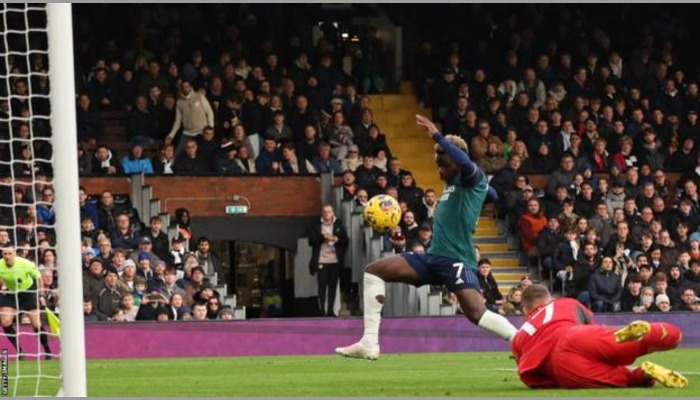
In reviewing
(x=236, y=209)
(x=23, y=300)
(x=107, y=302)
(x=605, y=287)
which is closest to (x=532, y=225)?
(x=605, y=287)

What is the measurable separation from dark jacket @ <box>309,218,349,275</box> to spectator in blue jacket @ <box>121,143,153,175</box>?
108 inches

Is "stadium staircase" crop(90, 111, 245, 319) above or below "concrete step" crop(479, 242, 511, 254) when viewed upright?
above

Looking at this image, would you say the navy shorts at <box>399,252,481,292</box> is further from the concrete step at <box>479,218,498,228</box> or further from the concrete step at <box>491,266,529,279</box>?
the concrete step at <box>479,218,498,228</box>

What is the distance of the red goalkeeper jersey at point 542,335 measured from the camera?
13.1 m

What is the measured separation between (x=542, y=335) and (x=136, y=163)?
16.1 meters

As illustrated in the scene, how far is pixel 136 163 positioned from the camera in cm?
2850

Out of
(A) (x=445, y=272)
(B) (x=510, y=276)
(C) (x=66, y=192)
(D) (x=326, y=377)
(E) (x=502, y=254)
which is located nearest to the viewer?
(C) (x=66, y=192)

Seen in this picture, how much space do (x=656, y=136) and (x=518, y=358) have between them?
61.9 ft

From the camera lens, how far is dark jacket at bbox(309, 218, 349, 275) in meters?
28.1

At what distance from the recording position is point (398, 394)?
43.7 ft

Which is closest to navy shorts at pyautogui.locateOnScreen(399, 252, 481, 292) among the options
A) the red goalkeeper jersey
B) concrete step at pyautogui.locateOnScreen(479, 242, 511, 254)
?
the red goalkeeper jersey

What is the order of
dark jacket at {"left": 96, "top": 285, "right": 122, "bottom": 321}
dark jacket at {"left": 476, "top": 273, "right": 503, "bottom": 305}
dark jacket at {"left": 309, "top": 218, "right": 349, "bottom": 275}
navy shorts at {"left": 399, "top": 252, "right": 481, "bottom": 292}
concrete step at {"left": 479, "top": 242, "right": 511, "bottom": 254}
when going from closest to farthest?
navy shorts at {"left": 399, "top": 252, "right": 481, "bottom": 292} < dark jacket at {"left": 96, "top": 285, "right": 122, "bottom": 321} < dark jacket at {"left": 476, "top": 273, "right": 503, "bottom": 305} < dark jacket at {"left": 309, "top": 218, "right": 349, "bottom": 275} < concrete step at {"left": 479, "top": 242, "right": 511, "bottom": 254}

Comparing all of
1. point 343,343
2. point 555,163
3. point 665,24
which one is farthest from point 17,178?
point 665,24

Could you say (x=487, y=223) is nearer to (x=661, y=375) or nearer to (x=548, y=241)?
(x=548, y=241)
